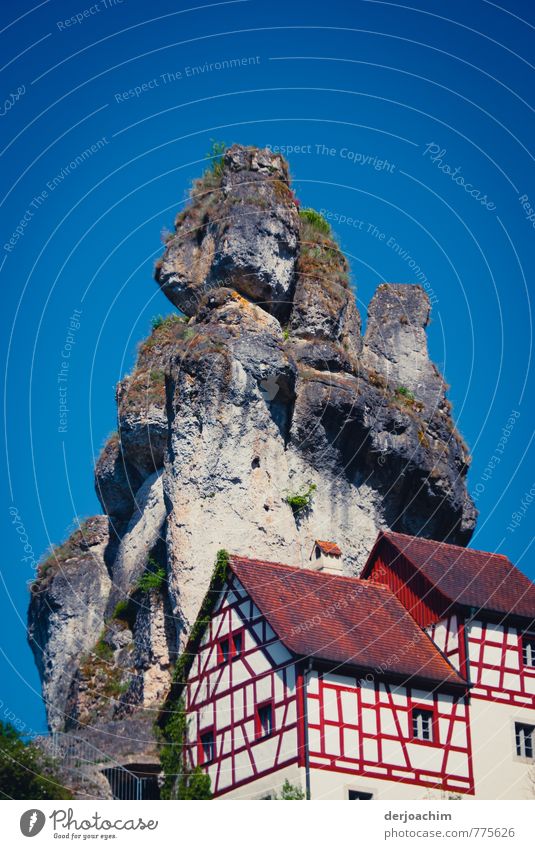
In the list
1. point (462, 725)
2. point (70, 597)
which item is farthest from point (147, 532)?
point (462, 725)

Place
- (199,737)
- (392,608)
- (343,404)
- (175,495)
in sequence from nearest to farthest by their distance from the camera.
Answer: (199,737)
(392,608)
(175,495)
(343,404)

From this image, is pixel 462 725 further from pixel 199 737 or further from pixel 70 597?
pixel 70 597

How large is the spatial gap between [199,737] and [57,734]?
5.93 meters

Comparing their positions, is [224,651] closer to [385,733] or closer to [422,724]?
[385,733]

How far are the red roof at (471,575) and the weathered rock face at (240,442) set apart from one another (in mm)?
6605

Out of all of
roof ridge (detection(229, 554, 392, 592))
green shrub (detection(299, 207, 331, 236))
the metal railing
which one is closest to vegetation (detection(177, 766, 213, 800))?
the metal railing

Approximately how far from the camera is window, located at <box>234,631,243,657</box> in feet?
160

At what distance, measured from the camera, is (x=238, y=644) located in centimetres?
4888

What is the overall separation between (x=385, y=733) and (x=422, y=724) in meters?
1.60

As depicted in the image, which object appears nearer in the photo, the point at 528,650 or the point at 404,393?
the point at 528,650

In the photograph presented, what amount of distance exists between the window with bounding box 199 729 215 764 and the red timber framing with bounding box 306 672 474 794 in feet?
12.7

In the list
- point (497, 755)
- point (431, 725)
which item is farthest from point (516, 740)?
point (431, 725)

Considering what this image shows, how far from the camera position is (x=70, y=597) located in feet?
227

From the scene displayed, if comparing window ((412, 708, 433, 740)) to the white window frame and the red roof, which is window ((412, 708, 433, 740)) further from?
the red roof
